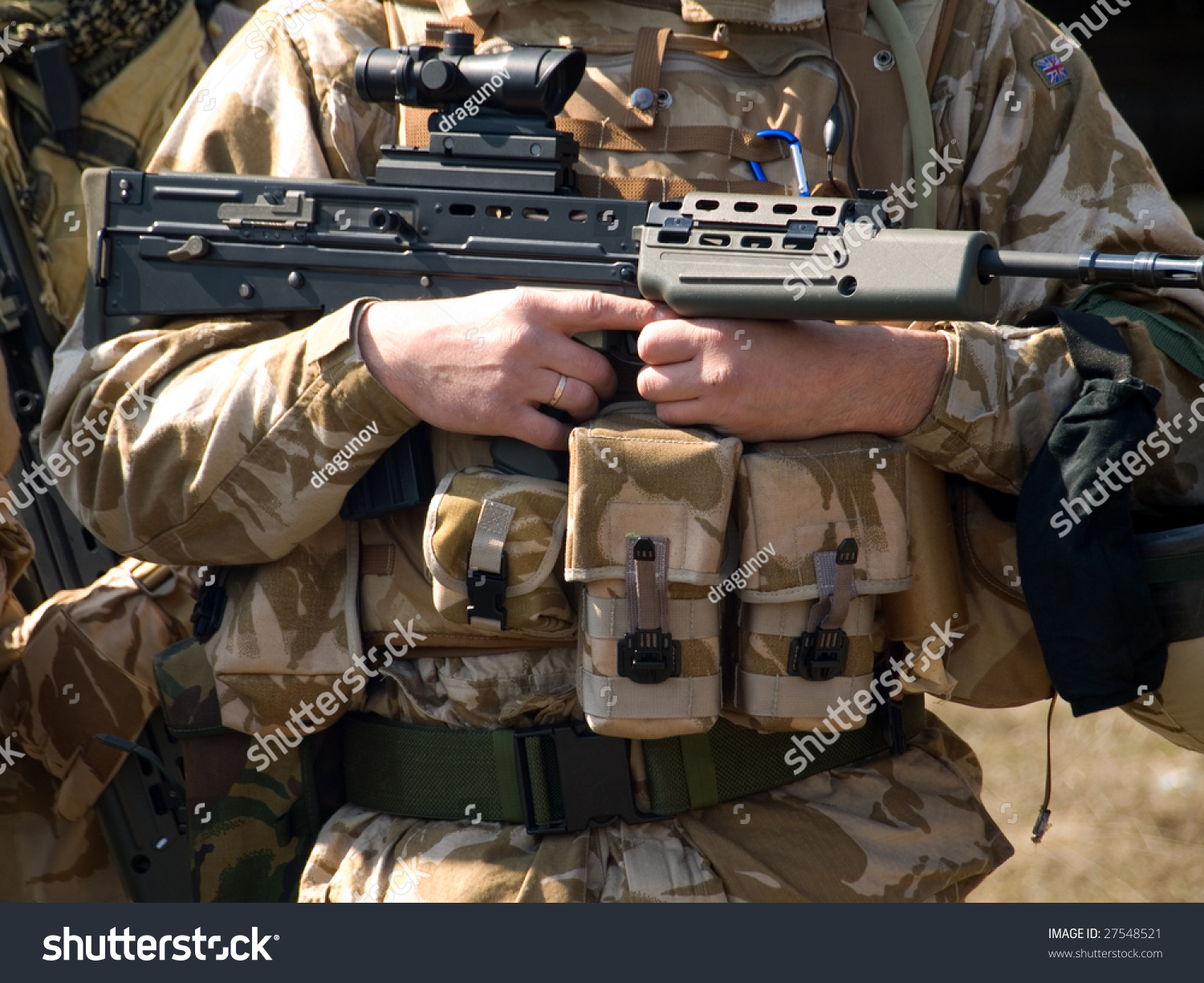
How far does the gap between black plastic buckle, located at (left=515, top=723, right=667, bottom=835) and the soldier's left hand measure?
49cm

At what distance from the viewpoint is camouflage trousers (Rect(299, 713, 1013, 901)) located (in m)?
1.98

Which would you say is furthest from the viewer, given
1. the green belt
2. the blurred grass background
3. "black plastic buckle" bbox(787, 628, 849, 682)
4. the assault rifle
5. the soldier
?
the blurred grass background

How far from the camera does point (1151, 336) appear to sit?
2029 mm

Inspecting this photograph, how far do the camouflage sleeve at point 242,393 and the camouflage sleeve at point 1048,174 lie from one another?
0.91 m

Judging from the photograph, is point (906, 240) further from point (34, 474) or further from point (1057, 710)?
point (1057, 710)

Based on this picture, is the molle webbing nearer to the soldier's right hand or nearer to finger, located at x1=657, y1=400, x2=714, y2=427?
the soldier's right hand

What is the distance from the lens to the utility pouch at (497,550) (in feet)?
6.30

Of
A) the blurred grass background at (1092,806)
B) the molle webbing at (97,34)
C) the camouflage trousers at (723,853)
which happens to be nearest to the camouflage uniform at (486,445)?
the camouflage trousers at (723,853)

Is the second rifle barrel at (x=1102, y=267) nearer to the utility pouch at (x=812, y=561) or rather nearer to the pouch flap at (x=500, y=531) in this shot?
the utility pouch at (x=812, y=561)

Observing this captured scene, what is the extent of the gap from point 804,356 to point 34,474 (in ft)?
6.13

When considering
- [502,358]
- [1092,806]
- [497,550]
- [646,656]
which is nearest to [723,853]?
[646,656]

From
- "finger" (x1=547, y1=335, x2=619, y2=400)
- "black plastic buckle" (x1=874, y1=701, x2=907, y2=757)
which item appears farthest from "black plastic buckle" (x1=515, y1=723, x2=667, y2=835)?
"finger" (x1=547, y1=335, x2=619, y2=400)

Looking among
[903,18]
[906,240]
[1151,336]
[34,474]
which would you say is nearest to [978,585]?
[1151,336]

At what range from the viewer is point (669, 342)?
6.20 ft
